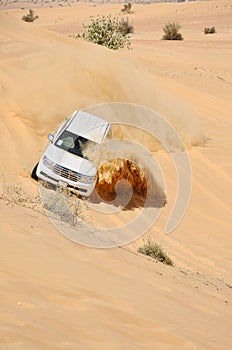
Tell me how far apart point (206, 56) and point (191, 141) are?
15.5 m

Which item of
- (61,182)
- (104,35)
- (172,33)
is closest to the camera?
(61,182)

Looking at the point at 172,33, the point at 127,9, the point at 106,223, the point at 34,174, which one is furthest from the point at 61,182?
the point at 127,9

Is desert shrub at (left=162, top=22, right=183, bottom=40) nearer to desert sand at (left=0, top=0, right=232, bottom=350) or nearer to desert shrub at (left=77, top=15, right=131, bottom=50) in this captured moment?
desert shrub at (left=77, top=15, right=131, bottom=50)

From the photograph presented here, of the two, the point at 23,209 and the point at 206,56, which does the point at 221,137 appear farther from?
the point at 206,56

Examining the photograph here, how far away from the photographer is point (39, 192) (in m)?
9.90

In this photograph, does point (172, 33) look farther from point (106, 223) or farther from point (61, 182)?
point (106, 223)

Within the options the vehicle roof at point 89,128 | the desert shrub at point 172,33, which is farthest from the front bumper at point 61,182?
the desert shrub at point 172,33

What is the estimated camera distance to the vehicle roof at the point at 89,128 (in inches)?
438

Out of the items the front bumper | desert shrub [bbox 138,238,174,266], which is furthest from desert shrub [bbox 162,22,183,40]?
desert shrub [bbox 138,238,174,266]

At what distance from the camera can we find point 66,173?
405 inches

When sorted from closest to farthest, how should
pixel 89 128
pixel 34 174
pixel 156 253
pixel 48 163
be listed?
pixel 156 253, pixel 48 163, pixel 34 174, pixel 89 128

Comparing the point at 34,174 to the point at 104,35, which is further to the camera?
the point at 104,35

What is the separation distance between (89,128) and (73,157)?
0.87m

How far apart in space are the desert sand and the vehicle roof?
3.34ft
